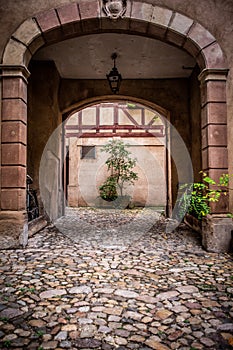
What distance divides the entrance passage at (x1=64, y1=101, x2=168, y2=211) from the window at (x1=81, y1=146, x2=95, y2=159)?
12 cm

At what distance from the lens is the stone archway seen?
164 inches

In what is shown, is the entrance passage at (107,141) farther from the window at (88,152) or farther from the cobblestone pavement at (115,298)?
the cobblestone pavement at (115,298)

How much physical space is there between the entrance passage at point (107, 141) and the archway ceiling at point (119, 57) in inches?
236

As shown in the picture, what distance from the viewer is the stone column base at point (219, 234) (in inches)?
158

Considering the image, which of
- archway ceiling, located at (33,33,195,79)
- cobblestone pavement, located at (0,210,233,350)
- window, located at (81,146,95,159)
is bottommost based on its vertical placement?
cobblestone pavement, located at (0,210,233,350)

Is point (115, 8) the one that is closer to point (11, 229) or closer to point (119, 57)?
point (119, 57)

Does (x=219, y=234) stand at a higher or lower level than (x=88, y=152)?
lower

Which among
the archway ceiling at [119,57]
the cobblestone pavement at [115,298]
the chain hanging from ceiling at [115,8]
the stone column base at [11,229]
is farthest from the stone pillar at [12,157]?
the archway ceiling at [119,57]

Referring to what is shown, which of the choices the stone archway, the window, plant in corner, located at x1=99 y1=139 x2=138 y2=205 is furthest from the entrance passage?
the stone archway

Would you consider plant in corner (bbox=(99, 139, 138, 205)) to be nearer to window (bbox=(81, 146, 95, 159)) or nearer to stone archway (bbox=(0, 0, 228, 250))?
window (bbox=(81, 146, 95, 159))

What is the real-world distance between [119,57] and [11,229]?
4.24 metres

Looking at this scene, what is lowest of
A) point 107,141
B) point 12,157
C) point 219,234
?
point 219,234

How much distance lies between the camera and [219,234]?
4027 millimetres

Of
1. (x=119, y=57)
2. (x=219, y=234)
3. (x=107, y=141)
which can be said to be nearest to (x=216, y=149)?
(x=219, y=234)
